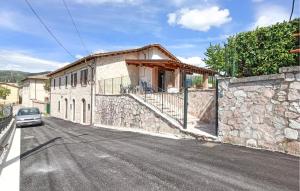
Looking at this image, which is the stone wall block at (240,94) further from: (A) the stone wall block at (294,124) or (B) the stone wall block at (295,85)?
(A) the stone wall block at (294,124)

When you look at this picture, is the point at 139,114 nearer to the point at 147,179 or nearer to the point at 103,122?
the point at 103,122

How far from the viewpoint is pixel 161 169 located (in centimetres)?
750

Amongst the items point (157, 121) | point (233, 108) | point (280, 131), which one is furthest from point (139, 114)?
point (280, 131)

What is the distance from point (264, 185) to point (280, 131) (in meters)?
3.46

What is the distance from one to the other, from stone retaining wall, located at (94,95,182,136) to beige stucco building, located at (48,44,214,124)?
1.13 meters

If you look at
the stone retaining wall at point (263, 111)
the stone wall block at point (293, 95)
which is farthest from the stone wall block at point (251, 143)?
the stone wall block at point (293, 95)

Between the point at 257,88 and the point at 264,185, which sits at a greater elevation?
the point at 257,88

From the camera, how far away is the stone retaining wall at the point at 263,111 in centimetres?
866

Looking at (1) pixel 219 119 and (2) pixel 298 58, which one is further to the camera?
(2) pixel 298 58

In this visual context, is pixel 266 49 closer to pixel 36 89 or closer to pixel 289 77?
pixel 289 77

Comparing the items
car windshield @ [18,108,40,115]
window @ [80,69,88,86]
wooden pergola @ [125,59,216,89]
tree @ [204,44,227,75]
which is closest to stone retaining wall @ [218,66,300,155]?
wooden pergola @ [125,59,216,89]

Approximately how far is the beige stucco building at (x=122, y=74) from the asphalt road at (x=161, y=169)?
1311 centimetres

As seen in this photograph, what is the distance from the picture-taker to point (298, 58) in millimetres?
12945

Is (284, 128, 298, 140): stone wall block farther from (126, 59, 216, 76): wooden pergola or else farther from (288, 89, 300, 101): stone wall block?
(126, 59, 216, 76): wooden pergola
